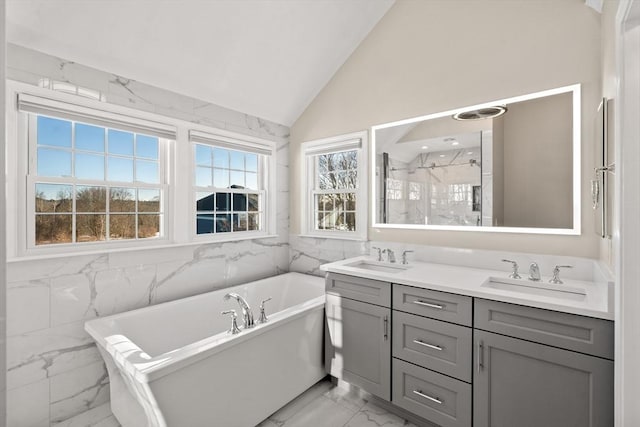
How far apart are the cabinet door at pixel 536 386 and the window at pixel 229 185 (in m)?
2.47

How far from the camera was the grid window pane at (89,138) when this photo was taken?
2.30 m

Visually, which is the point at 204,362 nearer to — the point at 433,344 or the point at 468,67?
the point at 433,344

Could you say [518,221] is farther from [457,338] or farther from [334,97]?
[334,97]

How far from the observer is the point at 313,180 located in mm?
3615

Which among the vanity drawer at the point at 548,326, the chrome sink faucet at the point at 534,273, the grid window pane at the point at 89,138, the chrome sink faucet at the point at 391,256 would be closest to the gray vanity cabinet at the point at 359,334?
the chrome sink faucet at the point at 391,256

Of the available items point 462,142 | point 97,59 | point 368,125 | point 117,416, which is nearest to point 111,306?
point 117,416

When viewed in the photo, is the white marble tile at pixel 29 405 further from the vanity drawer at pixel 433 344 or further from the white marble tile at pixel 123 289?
the vanity drawer at pixel 433 344

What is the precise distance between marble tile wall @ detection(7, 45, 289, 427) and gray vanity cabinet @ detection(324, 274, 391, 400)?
1.34 meters

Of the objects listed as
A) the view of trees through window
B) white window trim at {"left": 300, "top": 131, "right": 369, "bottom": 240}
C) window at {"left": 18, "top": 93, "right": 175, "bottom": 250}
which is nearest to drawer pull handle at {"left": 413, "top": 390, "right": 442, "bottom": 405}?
white window trim at {"left": 300, "top": 131, "right": 369, "bottom": 240}

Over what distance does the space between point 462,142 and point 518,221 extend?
0.72 m

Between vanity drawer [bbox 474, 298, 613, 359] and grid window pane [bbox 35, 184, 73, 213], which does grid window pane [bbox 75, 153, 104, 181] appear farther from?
vanity drawer [bbox 474, 298, 613, 359]

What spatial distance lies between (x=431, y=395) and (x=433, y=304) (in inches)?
22.4

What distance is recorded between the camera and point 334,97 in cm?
328

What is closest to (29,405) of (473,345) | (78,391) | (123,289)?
(78,391)
